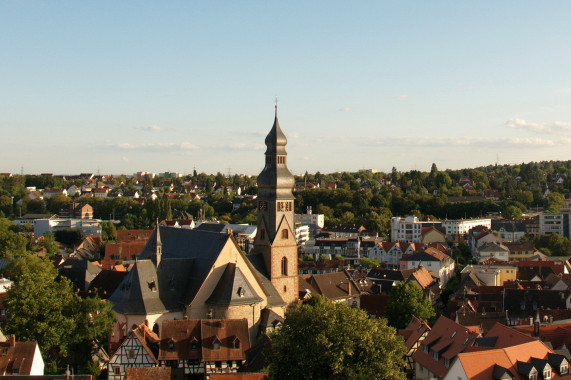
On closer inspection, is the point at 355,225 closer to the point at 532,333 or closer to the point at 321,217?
the point at 321,217

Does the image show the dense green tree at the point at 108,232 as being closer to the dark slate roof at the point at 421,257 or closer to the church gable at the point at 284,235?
the dark slate roof at the point at 421,257

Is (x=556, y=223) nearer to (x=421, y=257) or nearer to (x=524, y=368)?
(x=421, y=257)

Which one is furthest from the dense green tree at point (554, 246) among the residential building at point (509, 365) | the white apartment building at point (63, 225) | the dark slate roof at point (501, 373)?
the white apartment building at point (63, 225)

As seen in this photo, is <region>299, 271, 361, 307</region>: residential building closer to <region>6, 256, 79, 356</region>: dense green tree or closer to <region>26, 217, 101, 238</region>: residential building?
<region>6, 256, 79, 356</region>: dense green tree

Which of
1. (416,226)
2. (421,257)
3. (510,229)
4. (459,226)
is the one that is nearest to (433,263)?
(421,257)

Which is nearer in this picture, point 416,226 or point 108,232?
point 416,226
